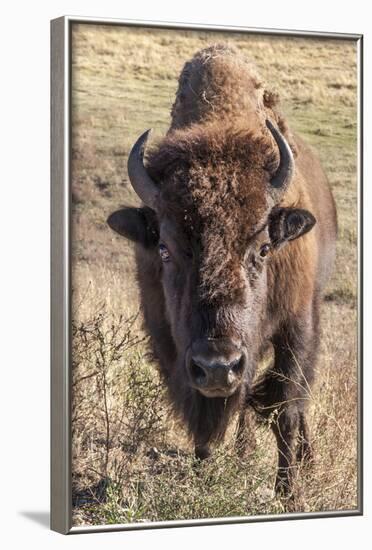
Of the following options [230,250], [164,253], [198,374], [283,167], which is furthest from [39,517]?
[283,167]

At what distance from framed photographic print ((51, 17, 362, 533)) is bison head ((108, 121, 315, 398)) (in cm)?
1

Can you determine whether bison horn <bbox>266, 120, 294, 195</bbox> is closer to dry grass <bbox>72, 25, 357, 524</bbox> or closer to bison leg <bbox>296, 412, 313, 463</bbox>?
dry grass <bbox>72, 25, 357, 524</bbox>

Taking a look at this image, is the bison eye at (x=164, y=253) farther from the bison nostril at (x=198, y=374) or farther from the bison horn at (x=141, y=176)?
the bison nostril at (x=198, y=374)

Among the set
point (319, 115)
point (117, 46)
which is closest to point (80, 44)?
point (117, 46)

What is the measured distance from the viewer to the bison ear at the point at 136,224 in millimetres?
8305

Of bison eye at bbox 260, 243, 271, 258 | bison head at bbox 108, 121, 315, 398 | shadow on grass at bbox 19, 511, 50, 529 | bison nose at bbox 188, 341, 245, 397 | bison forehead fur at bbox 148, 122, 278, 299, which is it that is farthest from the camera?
bison eye at bbox 260, 243, 271, 258

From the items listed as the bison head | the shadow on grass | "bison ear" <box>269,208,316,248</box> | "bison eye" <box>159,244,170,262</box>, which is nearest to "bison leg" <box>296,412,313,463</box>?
the bison head

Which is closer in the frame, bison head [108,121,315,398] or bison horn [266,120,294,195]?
bison head [108,121,315,398]

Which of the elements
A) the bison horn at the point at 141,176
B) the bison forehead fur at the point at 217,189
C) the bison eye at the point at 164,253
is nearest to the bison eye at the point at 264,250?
the bison forehead fur at the point at 217,189

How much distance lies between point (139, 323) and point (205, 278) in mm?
1167

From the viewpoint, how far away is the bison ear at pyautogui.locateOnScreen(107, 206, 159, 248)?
8.30 m

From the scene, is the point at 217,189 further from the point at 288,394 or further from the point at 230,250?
the point at 288,394

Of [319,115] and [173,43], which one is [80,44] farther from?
[319,115]

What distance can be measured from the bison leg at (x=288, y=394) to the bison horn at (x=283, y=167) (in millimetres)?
915
